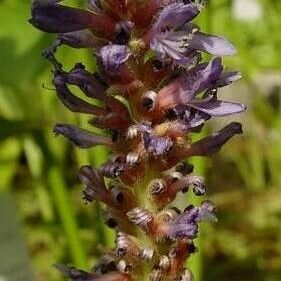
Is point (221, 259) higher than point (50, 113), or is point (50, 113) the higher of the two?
point (50, 113)

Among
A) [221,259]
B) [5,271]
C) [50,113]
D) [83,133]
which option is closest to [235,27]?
[221,259]

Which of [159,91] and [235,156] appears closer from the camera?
[159,91]

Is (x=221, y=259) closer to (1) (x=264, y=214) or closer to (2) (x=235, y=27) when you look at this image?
(1) (x=264, y=214)

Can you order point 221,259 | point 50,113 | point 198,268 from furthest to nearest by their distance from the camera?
point 221,259, point 50,113, point 198,268

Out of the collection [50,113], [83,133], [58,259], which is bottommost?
[58,259]

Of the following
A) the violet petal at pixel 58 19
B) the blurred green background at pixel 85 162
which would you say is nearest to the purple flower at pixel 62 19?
the violet petal at pixel 58 19

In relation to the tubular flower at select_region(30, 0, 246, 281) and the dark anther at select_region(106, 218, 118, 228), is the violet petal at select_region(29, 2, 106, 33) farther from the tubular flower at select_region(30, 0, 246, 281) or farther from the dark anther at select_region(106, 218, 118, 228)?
the dark anther at select_region(106, 218, 118, 228)

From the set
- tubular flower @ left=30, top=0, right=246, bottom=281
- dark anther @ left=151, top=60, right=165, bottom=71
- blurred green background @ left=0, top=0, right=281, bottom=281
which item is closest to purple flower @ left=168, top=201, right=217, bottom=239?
tubular flower @ left=30, top=0, right=246, bottom=281
